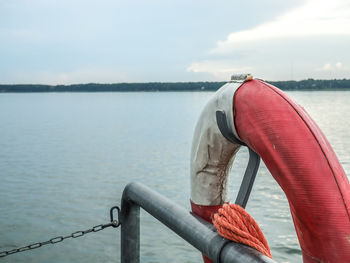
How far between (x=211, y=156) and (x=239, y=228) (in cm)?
48

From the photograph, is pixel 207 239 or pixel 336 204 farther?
pixel 207 239

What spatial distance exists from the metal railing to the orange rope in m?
0.03

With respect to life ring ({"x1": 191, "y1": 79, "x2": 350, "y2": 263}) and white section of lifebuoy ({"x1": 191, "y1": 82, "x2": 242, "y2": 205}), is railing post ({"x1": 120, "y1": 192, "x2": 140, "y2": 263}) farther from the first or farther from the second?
life ring ({"x1": 191, "y1": 79, "x2": 350, "y2": 263})

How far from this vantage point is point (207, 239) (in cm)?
178

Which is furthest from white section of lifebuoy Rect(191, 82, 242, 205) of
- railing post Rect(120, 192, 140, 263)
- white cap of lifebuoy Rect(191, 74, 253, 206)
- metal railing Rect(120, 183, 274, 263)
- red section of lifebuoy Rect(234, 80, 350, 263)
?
railing post Rect(120, 192, 140, 263)

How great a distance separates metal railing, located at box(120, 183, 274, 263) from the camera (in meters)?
1.59

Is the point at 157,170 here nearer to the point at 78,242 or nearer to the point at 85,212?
the point at 85,212

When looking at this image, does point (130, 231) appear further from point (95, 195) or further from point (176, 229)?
point (95, 195)

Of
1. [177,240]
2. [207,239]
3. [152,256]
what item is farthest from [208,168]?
[177,240]

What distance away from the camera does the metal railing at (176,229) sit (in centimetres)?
159

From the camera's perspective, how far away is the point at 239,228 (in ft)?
5.66

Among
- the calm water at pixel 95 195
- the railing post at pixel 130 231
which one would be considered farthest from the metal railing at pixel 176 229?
the calm water at pixel 95 195

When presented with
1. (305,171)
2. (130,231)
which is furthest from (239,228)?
(130,231)

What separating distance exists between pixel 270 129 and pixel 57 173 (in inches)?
690
